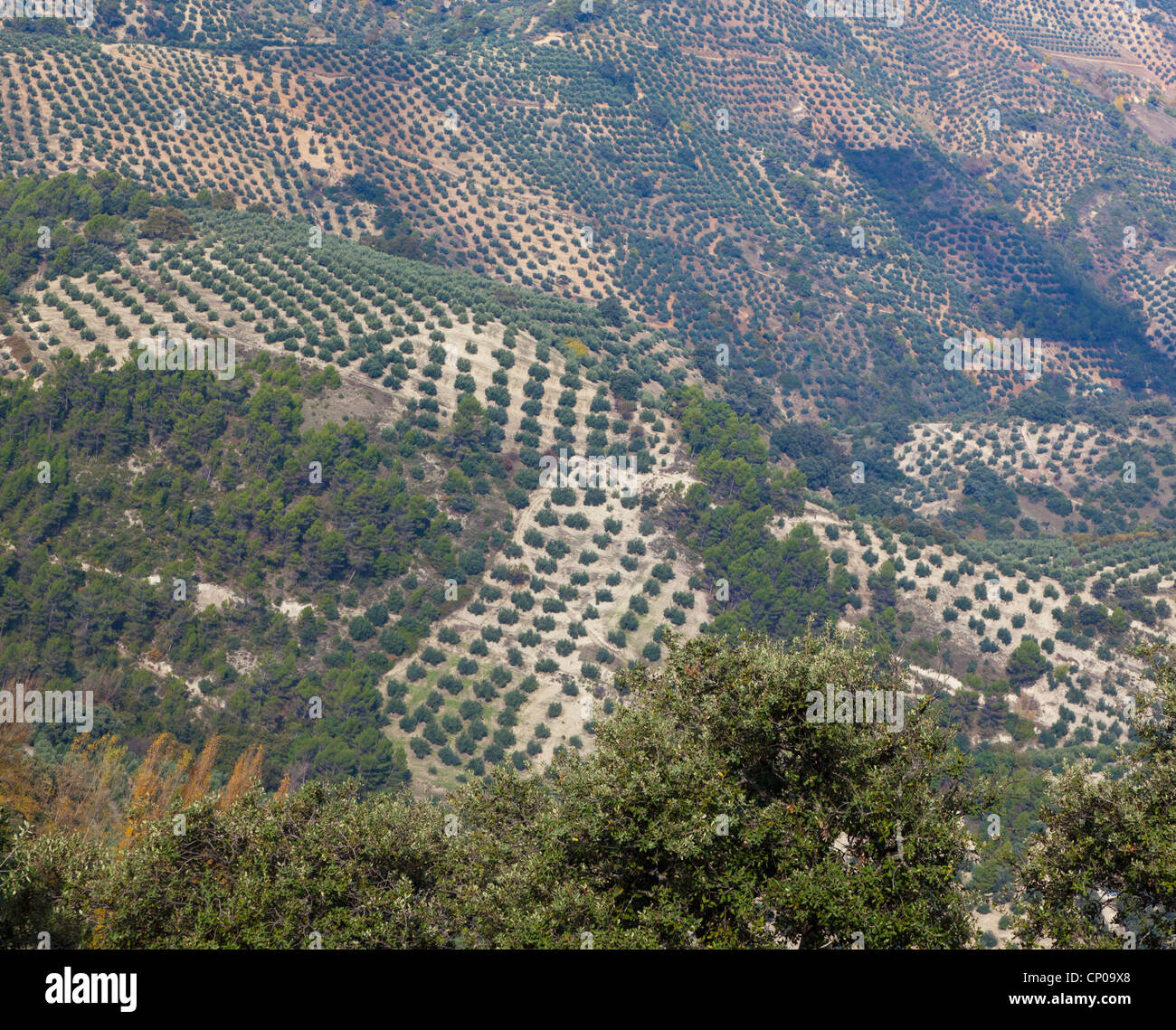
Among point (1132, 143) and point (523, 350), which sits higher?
point (1132, 143)

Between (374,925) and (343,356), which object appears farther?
(343,356)

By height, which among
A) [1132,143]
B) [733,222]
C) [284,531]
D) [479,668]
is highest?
[1132,143]

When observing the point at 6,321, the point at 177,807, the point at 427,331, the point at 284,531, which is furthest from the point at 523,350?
the point at 177,807

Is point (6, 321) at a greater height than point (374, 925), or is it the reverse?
point (6, 321)

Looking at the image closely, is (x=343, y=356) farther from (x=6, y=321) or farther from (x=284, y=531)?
(x=6, y=321)

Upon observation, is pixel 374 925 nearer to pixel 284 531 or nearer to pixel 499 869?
pixel 499 869
